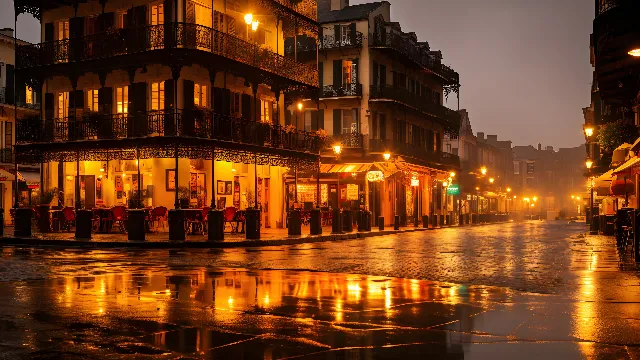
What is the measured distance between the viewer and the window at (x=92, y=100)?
110 ft

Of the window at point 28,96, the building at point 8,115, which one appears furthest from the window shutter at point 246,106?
the window at point 28,96

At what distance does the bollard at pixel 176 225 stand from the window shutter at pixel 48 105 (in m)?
11.9

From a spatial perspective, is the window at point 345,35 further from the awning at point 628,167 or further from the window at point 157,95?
the awning at point 628,167

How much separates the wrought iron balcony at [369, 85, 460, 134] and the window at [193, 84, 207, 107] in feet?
58.8

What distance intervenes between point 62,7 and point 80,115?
5.11m

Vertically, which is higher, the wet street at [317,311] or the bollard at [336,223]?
the bollard at [336,223]

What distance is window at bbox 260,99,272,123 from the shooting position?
3691cm

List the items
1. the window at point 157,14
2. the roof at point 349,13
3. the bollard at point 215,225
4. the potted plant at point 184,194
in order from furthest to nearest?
1. the roof at point 349,13
2. the window at point 157,14
3. the potted plant at point 184,194
4. the bollard at point 215,225

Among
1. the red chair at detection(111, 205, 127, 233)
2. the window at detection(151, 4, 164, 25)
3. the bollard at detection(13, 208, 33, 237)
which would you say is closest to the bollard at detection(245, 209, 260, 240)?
the red chair at detection(111, 205, 127, 233)

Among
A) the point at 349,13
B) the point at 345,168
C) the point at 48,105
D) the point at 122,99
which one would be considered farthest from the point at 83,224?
the point at 349,13

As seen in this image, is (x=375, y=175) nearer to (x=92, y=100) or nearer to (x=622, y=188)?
(x=92, y=100)

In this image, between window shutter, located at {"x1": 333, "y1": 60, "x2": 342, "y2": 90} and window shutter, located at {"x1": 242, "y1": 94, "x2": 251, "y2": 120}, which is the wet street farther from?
window shutter, located at {"x1": 333, "y1": 60, "x2": 342, "y2": 90}

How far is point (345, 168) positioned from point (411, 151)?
867 centimetres

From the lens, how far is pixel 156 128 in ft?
100
